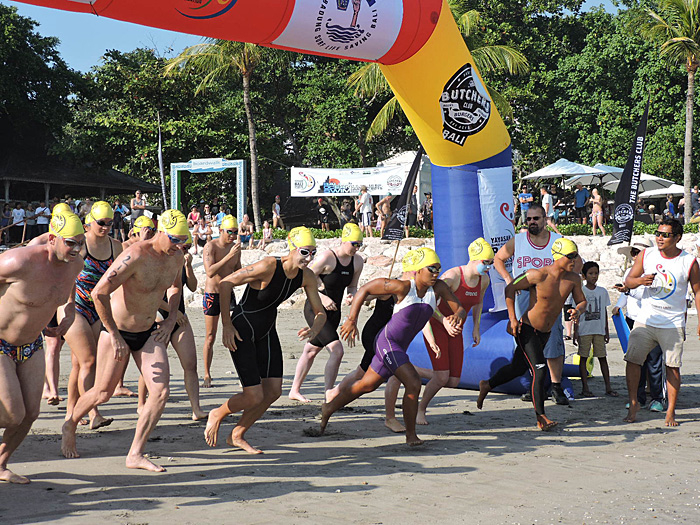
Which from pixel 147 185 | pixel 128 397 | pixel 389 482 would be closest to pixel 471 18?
pixel 147 185

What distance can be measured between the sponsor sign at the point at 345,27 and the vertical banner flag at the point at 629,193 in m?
5.21

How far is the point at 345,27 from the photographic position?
746cm

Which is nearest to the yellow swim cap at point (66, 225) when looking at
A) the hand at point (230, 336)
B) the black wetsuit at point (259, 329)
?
the hand at point (230, 336)

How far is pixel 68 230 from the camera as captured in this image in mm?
4988

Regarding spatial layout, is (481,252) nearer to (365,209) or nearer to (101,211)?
(101,211)

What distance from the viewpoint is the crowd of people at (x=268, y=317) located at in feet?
16.7

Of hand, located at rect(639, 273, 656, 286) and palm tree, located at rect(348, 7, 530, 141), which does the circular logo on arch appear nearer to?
hand, located at rect(639, 273, 656, 286)

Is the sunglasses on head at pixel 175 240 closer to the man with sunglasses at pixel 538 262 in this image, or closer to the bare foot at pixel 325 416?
the bare foot at pixel 325 416

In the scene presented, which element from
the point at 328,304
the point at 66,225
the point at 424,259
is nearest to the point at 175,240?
the point at 66,225

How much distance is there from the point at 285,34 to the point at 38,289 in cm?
341

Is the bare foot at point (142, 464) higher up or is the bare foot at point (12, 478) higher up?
the bare foot at point (12, 478)

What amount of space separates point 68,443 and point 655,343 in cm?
543

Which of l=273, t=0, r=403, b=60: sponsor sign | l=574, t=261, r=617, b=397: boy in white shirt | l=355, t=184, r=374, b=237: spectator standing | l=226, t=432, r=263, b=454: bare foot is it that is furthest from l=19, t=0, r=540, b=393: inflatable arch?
→ l=355, t=184, r=374, b=237: spectator standing

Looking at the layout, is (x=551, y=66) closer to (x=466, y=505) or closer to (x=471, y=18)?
(x=471, y=18)
